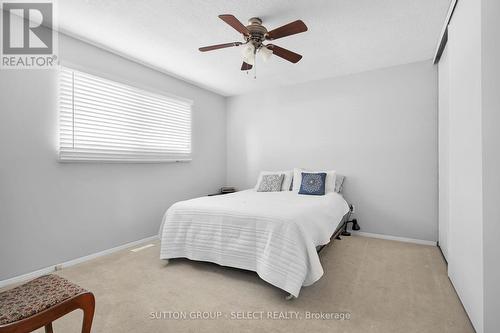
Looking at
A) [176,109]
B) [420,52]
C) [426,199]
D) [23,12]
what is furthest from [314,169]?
[23,12]

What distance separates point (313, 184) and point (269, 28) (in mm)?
2132

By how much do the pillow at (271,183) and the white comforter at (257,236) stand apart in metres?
1.06

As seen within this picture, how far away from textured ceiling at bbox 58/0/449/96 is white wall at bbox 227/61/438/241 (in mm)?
351

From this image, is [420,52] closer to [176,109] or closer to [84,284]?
[176,109]

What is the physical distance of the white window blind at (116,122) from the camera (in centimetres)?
Result: 268

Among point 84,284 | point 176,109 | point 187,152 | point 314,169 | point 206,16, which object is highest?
point 206,16

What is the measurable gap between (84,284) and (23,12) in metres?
2.62

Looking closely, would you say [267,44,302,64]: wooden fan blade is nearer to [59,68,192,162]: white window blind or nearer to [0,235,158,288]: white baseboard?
[59,68,192,162]: white window blind

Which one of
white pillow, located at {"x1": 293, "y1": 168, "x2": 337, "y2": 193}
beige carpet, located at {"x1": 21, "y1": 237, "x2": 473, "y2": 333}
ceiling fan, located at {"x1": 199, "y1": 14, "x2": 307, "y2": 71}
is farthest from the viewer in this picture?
white pillow, located at {"x1": 293, "y1": 168, "x2": 337, "y2": 193}

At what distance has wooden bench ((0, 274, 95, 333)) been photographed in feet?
3.46

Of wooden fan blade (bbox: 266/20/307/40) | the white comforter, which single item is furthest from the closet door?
wooden fan blade (bbox: 266/20/307/40)

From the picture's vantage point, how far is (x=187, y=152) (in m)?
4.22

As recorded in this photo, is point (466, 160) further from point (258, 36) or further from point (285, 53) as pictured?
point (258, 36)

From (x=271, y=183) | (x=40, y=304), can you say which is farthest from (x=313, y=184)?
(x=40, y=304)
